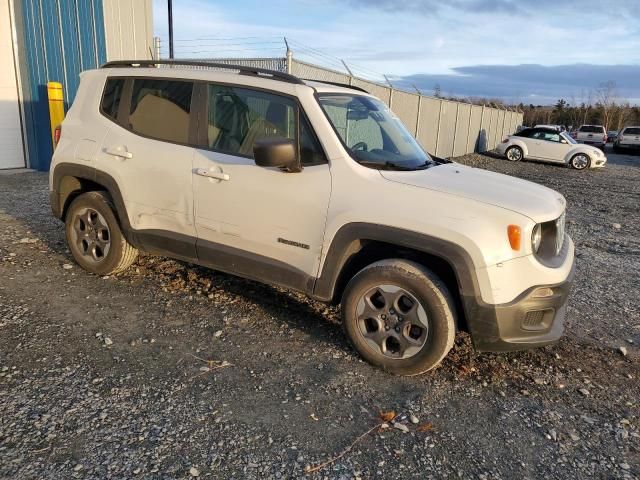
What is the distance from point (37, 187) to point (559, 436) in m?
9.47

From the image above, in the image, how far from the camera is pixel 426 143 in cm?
1873

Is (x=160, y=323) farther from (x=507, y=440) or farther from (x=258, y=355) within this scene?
(x=507, y=440)

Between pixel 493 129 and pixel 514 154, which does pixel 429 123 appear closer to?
pixel 514 154

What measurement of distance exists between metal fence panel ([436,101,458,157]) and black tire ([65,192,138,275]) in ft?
54.1

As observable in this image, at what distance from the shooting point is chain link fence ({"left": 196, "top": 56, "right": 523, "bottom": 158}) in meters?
10.9

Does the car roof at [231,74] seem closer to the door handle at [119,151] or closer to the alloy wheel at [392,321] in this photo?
the door handle at [119,151]

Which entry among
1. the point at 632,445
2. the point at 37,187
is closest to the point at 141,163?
the point at 632,445

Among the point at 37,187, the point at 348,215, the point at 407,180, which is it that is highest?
the point at 407,180

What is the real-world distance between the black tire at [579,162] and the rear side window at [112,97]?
2088 centimetres

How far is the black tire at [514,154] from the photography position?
23.0 meters

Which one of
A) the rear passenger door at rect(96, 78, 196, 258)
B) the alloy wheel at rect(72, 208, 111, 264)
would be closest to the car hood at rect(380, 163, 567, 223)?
the rear passenger door at rect(96, 78, 196, 258)

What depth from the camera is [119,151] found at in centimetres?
449

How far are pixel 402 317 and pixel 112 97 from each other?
3266 millimetres

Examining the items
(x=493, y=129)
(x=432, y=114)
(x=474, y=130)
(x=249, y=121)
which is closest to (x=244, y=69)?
(x=249, y=121)
